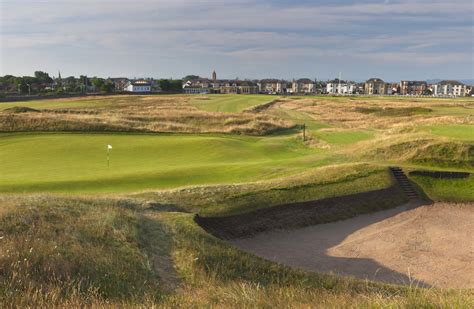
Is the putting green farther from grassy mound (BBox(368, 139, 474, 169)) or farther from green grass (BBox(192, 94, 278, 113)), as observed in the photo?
green grass (BBox(192, 94, 278, 113))

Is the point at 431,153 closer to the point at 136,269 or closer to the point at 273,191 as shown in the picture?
the point at 273,191

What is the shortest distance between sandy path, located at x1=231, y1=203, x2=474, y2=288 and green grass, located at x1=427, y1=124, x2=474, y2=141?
10.9m

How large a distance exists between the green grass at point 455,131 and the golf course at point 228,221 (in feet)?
0.66

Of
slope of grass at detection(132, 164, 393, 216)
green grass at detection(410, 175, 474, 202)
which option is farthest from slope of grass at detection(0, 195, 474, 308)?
green grass at detection(410, 175, 474, 202)

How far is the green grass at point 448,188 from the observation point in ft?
74.9

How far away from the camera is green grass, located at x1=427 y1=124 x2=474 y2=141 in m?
30.0

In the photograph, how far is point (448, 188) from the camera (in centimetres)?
2366

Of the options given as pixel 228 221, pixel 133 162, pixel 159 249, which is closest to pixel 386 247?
pixel 228 221

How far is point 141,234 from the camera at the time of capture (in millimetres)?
12883

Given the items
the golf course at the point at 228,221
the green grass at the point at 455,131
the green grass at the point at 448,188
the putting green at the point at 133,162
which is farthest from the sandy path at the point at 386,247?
the green grass at the point at 455,131

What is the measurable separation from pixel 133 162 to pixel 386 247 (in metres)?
17.6

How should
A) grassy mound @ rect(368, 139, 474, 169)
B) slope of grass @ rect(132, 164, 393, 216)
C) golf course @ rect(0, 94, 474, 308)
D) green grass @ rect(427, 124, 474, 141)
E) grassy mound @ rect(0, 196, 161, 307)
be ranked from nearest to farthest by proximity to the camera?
1. grassy mound @ rect(0, 196, 161, 307)
2. golf course @ rect(0, 94, 474, 308)
3. slope of grass @ rect(132, 164, 393, 216)
4. grassy mound @ rect(368, 139, 474, 169)
5. green grass @ rect(427, 124, 474, 141)

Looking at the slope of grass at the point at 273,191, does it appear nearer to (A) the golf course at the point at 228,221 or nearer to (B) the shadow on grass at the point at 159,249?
(A) the golf course at the point at 228,221

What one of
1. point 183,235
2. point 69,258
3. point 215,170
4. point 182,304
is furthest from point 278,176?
point 182,304
